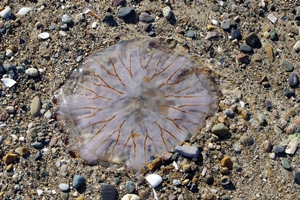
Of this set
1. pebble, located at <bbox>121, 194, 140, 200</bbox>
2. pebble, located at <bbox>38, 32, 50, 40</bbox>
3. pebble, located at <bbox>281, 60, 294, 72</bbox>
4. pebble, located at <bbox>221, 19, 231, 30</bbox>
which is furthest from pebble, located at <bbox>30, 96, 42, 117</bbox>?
pebble, located at <bbox>281, 60, 294, 72</bbox>

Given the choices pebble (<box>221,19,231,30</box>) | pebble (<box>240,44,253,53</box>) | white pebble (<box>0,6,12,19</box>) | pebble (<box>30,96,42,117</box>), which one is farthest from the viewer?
white pebble (<box>0,6,12,19</box>)

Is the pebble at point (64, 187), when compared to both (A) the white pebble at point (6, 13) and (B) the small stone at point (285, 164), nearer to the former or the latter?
(B) the small stone at point (285, 164)

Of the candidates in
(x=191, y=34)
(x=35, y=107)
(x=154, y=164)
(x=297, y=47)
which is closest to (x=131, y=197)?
(x=154, y=164)

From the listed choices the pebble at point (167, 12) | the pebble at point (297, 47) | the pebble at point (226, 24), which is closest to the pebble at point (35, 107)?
the pebble at point (167, 12)

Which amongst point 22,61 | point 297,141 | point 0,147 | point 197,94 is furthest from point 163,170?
point 22,61

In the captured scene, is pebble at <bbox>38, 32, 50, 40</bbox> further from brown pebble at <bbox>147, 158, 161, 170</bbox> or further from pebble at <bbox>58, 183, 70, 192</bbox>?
brown pebble at <bbox>147, 158, 161, 170</bbox>

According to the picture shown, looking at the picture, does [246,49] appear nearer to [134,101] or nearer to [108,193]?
[134,101]

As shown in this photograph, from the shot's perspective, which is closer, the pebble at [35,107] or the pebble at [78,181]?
the pebble at [78,181]
